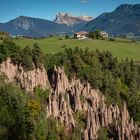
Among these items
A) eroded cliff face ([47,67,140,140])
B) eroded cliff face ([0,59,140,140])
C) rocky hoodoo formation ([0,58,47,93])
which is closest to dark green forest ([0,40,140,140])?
rocky hoodoo formation ([0,58,47,93])

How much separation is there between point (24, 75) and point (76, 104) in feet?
45.9

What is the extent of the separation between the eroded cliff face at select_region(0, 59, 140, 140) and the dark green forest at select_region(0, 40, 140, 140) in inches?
81.6

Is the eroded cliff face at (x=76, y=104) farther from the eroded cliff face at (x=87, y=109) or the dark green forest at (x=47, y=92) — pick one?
the dark green forest at (x=47, y=92)

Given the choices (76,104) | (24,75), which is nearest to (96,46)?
(24,75)

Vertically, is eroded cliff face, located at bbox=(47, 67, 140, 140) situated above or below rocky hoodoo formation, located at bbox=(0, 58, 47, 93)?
below

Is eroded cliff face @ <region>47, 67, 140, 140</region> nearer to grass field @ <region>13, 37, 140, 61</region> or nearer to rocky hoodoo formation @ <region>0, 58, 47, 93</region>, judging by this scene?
rocky hoodoo formation @ <region>0, 58, 47, 93</region>

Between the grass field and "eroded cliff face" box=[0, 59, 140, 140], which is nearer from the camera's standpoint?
"eroded cliff face" box=[0, 59, 140, 140]

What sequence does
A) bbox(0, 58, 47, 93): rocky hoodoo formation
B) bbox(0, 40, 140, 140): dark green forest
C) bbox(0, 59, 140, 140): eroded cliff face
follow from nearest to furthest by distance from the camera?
bbox(0, 40, 140, 140): dark green forest
bbox(0, 59, 140, 140): eroded cliff face
bbox(0, 58, 47, 93): rocky hoodoo formation

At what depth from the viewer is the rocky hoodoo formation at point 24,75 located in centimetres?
10231

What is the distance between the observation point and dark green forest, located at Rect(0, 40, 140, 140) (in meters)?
84.6

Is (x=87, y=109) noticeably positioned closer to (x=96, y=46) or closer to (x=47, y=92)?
(x=47, y=92)

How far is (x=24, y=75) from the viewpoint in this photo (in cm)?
10444

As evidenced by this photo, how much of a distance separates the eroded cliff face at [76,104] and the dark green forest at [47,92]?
207 centimetres

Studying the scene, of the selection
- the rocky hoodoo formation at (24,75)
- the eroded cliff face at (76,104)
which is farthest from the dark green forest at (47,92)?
the eroded cliff face at (76,104)
